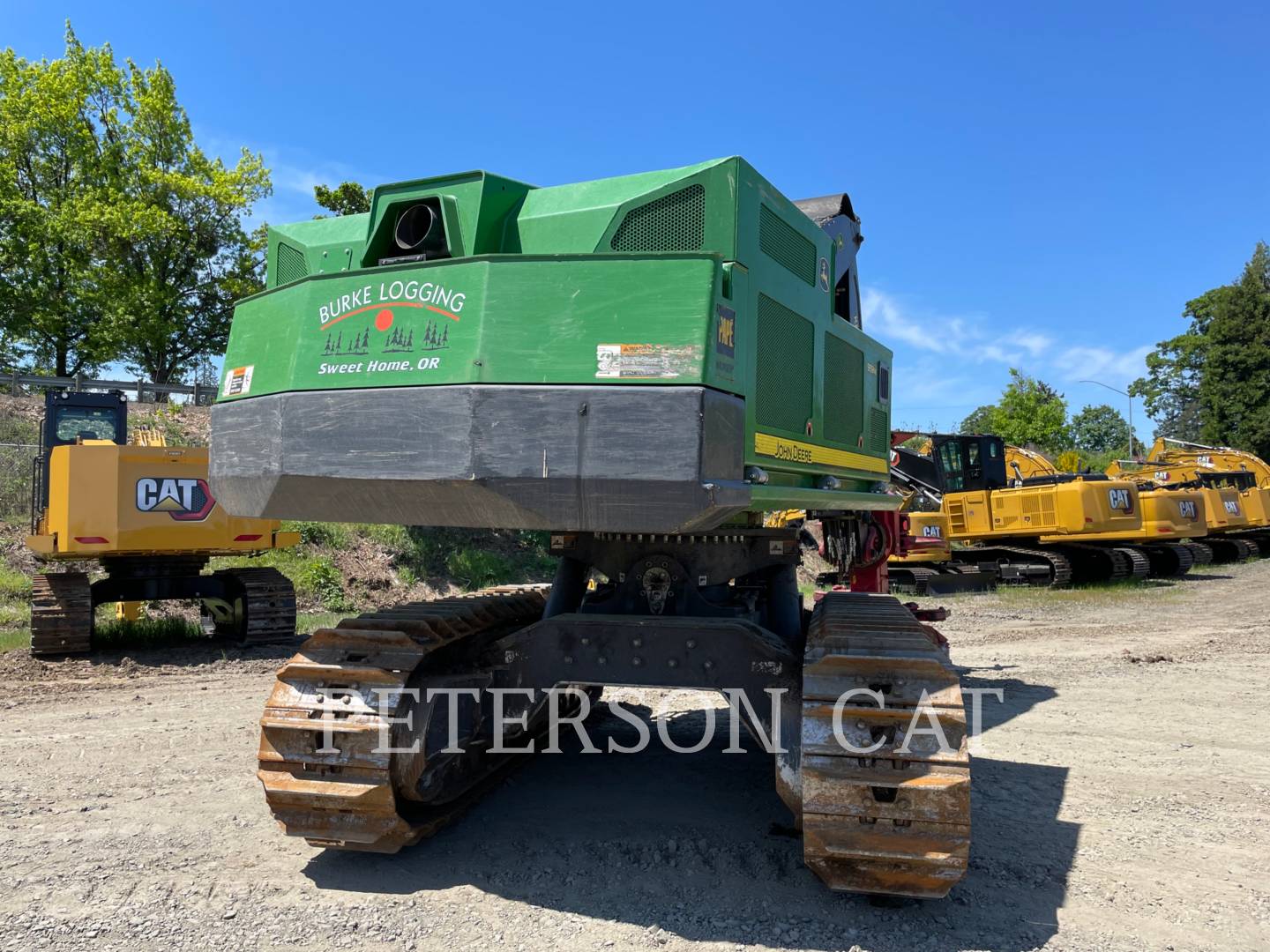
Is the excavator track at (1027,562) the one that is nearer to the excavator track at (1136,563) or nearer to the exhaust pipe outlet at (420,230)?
the excavator track at (1136,563)

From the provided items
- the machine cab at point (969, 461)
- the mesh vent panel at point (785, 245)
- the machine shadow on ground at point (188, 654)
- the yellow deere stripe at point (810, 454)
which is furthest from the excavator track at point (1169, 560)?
the mesh vent panel at point (785, 245)

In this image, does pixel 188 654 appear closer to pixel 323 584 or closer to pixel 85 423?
pixel 85 423

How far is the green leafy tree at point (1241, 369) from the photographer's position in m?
49.6

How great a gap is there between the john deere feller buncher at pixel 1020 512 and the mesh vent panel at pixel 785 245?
48.0 ft

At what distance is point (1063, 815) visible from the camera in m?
5.09

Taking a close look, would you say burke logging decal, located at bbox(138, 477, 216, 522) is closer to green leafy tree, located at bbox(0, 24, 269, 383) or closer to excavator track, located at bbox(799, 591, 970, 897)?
excavator track, located at bbox(799, 591, 970, 897)

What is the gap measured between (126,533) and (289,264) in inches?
260

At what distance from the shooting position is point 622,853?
4.46m

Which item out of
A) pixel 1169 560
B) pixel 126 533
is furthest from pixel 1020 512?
pixel 126 533

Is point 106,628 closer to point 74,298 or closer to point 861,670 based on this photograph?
point 861,670

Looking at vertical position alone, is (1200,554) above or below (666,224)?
below

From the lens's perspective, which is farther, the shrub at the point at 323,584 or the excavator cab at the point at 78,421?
the shrub at the point at 323,584

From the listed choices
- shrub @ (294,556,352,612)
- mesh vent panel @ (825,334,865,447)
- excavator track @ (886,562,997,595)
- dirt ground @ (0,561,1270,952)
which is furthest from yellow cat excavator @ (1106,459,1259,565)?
mesh vent panel @ (825,334,865,447)

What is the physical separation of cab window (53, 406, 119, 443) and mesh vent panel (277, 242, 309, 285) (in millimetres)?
8315
